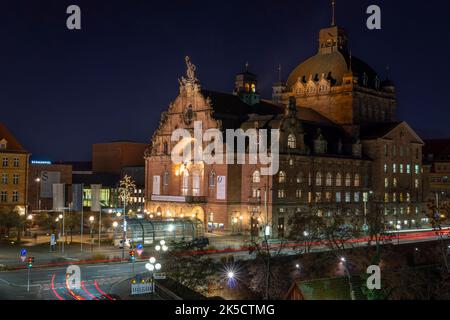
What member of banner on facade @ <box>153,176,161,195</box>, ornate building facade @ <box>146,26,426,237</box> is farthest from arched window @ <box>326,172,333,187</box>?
banner on facade @ <box>153,176,161,195</box>

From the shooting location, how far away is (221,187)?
9512 cm

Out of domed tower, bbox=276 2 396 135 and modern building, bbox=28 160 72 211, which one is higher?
domed tower, bbox=276 2 396 135

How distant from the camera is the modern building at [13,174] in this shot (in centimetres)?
9700

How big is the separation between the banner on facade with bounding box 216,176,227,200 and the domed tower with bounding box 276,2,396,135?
32.4 m

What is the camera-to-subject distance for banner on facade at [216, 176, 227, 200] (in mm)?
94438

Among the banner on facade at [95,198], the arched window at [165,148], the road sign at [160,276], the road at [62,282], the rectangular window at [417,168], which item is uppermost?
the arched window at [165,148]

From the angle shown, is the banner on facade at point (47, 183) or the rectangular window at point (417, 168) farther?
the rectangular window at point (417, 168)

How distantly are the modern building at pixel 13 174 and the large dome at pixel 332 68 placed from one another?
56248mm

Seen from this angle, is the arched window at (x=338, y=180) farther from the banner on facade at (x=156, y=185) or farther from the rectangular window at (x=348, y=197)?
the banner on facade at (x=156, y=185)

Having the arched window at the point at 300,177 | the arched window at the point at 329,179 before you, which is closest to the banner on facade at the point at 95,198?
the arched window at the point at 300,177

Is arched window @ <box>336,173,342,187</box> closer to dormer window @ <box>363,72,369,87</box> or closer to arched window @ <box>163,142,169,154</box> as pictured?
dormer window @ <box>363,72,369,87</box>

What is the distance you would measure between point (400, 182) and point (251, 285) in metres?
68.7

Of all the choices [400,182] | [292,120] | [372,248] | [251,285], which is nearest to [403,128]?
[400,182]

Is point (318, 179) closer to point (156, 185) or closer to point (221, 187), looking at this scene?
point (221, 187)
